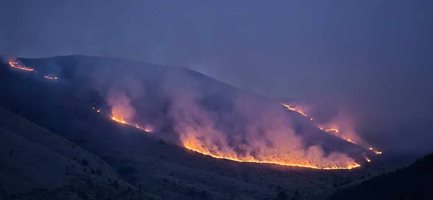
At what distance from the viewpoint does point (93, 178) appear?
61.7 meters

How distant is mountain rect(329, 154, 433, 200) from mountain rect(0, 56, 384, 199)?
9120 mm

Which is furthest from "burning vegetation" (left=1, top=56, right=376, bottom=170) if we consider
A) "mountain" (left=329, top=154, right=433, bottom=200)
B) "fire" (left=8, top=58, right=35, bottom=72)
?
"mountain" (left=329, top=154, right=433, bottom=200)

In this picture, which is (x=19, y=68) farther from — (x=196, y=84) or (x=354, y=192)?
(x=354, y=192)

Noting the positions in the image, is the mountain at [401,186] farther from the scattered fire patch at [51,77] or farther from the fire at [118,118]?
the scattered fire patch at [51,77]

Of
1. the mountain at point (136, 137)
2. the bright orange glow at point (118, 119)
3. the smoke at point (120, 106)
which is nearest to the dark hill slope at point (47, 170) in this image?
the mountain at point (136, 137)

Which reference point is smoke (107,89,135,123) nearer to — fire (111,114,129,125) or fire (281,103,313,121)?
fire (111,114,129,125)

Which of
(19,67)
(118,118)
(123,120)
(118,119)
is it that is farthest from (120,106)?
(19,67)

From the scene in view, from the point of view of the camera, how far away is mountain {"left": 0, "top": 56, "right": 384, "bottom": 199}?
61031mm

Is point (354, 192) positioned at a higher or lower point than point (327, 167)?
lower

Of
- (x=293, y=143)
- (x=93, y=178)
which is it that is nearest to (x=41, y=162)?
(x=93, y=178)

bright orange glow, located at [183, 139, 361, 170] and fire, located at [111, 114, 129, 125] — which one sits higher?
fire, located at [111, 114, 129, 125]

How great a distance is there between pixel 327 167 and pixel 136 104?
5174 centimetres

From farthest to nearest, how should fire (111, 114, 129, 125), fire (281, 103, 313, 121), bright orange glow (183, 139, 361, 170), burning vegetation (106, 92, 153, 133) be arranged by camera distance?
1. fire (281, 103, 313, 121)
2. burning vegetation (106, 92, 153, 133)
3. fire (111, 114, 129, 125)
4. bright orange glow (183, 139, 361, 170)

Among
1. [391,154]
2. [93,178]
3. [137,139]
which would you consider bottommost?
[93,178]
